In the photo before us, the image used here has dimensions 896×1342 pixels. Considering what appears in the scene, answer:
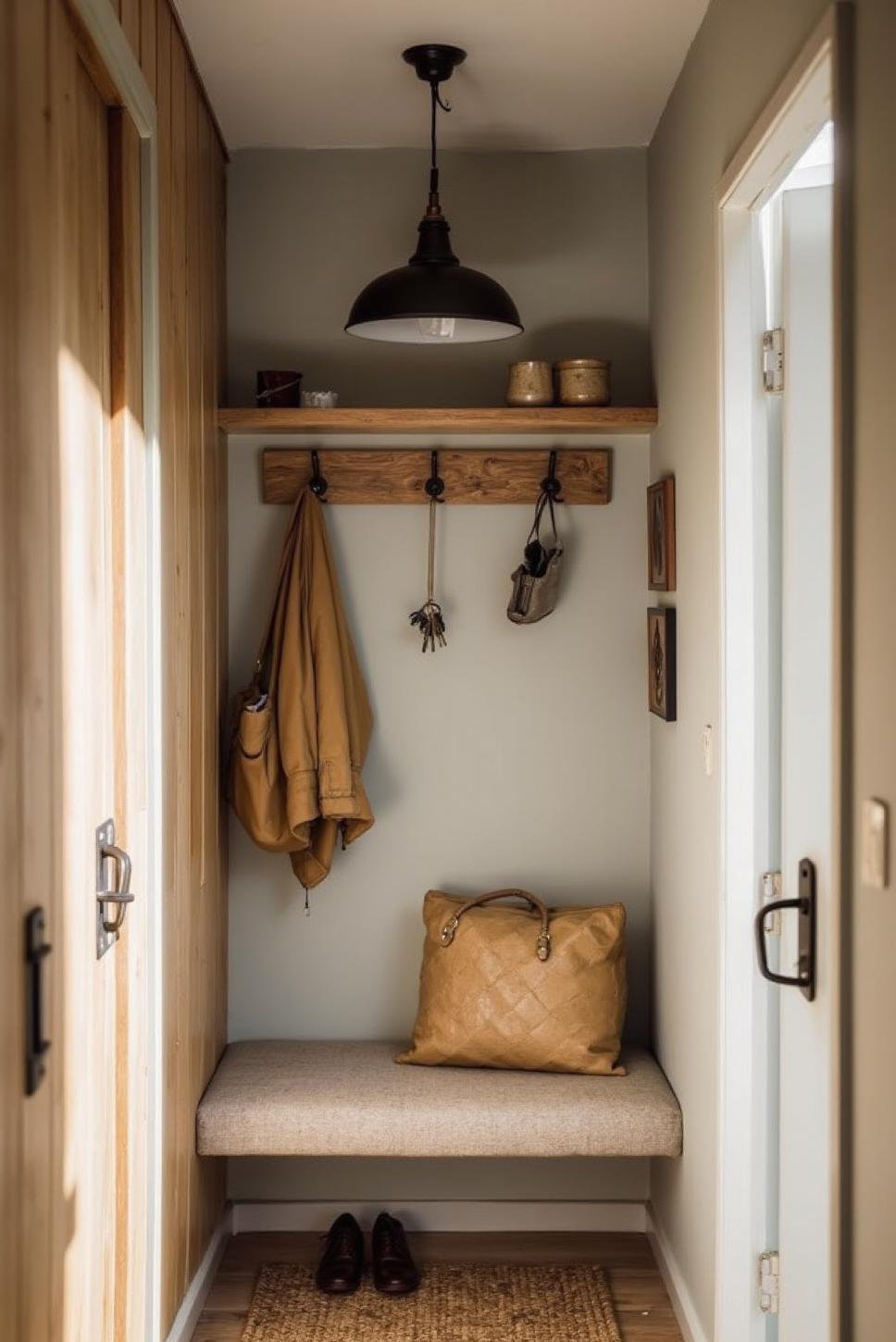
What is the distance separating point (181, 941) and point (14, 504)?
4.37 ft

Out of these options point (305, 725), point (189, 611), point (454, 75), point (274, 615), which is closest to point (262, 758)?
point (305, 725)

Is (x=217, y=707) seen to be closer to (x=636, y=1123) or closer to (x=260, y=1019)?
(x=260, y=1019)

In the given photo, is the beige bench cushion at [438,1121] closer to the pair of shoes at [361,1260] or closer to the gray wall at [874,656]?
the pair of shoes at [361,1260]

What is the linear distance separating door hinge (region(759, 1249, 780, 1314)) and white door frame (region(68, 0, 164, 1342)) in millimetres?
1075

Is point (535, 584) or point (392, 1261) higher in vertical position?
point (535, 584)

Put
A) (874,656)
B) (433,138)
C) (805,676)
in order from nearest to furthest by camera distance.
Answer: (874,656) < (805,676) < (433,138)

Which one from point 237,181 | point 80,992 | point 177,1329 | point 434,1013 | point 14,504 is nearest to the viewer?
point 14,504

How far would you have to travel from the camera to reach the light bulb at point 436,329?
9.39 ft

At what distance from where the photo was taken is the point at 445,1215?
332cm

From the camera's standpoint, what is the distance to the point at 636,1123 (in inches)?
113

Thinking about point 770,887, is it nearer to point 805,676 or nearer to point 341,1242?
point 805,676

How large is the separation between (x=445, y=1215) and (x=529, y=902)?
0.81 m

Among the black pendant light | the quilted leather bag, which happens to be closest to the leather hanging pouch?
the quilted leather bag

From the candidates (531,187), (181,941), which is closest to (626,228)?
(531,187)
